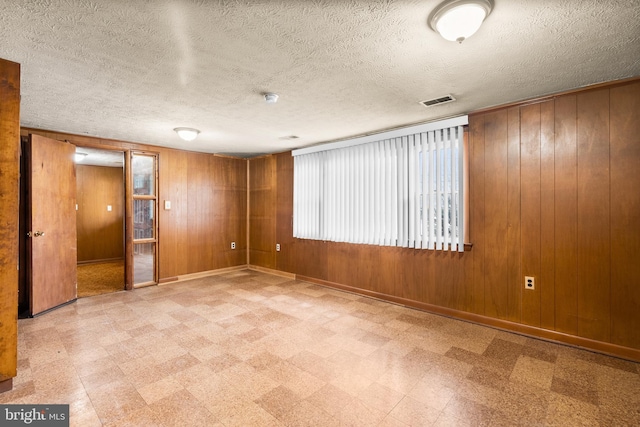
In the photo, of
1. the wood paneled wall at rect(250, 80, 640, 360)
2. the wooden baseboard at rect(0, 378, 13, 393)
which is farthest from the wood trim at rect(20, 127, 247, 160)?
the wood paneled wall at rect(250, 80, 640, 360)

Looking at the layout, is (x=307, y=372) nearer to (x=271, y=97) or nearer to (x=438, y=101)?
(x=271, y=97)

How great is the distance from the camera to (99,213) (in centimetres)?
727

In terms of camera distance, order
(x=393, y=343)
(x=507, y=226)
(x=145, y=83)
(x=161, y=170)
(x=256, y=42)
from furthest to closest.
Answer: (x=161, y=170), (x=507, y=226), (x=393, y=343), (x=145, y=83), (x=256, y=42)

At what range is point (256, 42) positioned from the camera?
6.54ft

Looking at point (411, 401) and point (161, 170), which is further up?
point (161, 170)

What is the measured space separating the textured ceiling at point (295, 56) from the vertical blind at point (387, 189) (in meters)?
0.47

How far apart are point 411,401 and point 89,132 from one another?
5294 mm

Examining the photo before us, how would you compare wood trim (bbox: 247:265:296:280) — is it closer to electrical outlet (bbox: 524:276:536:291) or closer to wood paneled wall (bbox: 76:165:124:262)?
electrical outlet (bbox: 524:276:536:291)

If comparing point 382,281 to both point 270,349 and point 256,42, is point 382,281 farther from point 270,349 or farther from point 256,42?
point 256,42

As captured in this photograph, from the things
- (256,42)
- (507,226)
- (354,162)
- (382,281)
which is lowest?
(382,281)

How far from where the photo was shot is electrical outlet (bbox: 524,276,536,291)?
3059 millimetres

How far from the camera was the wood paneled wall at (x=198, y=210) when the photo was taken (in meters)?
5.29

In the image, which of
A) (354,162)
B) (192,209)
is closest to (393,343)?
(354,162)

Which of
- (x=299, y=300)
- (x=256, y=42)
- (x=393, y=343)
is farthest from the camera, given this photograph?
(x=299, y=300)
